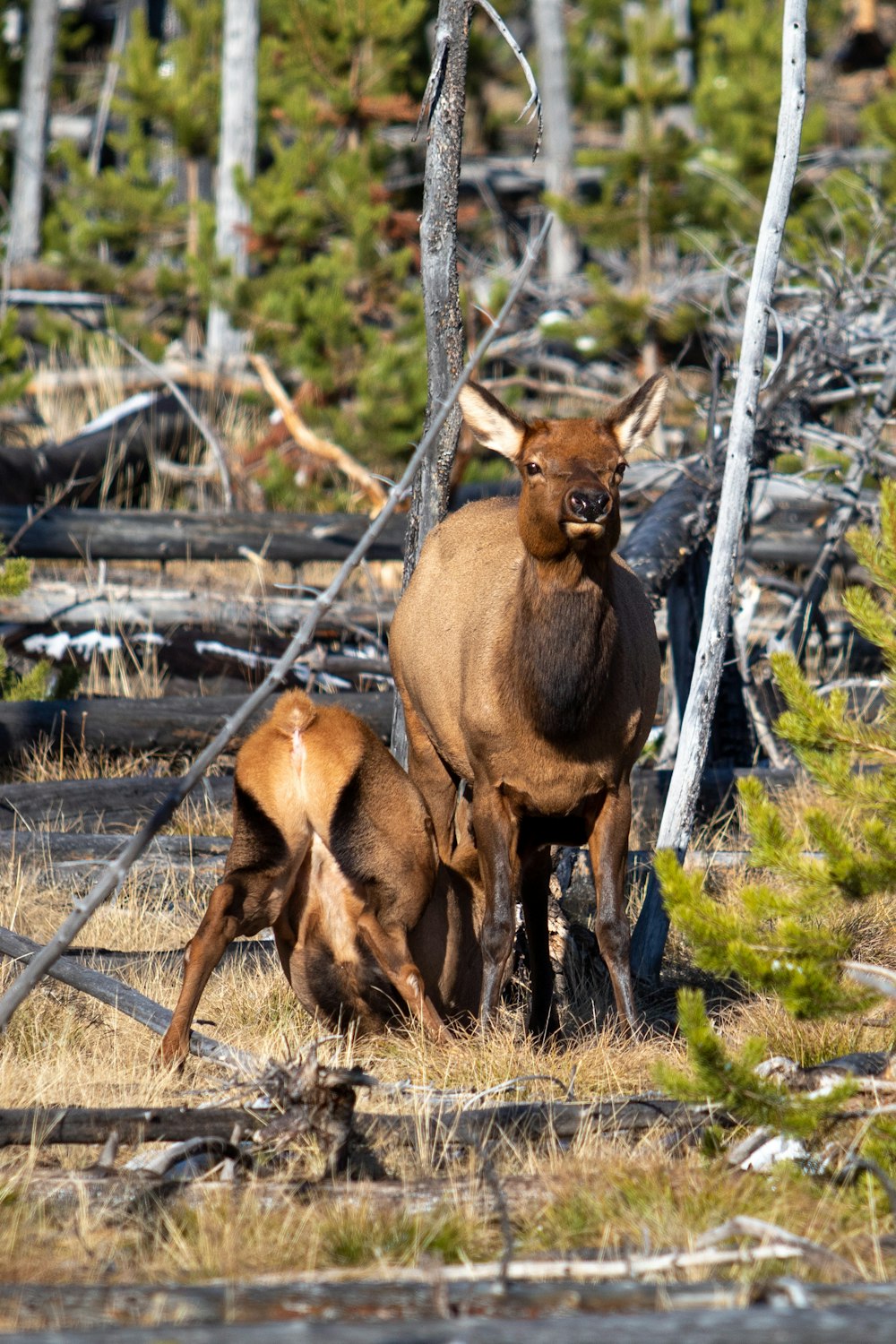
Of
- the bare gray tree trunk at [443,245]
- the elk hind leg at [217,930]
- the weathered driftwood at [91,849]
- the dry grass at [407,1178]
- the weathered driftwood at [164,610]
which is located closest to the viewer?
the dry grass at [407,1178]

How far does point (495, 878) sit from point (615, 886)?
1.45 feet

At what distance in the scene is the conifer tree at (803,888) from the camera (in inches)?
156

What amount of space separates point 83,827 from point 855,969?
4645mm

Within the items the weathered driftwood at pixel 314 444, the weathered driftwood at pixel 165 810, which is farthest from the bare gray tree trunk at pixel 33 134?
the weathered driftwood at pixel 165 810

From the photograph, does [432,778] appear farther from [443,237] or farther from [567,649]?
[443,237]

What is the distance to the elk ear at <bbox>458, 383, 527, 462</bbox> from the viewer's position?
5410 millimetres

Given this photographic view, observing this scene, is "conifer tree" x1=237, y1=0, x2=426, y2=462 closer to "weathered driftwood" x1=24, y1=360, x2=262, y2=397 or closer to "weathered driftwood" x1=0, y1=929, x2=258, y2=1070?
"weathered driftwood" x1=24, y1=360, x2=262, y2=397

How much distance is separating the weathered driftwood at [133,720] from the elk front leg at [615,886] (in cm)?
331

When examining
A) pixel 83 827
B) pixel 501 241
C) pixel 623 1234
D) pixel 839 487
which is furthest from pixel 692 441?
pixel 501 241

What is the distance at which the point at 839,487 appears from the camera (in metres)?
10.3

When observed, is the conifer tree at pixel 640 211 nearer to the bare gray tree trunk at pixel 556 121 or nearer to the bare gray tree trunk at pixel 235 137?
the bare gray tree trunk at pixel 556 121

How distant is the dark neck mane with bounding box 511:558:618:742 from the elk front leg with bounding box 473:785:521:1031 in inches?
15.0

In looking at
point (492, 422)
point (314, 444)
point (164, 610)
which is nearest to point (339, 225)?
point (314, 444)

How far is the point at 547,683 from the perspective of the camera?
536cm
